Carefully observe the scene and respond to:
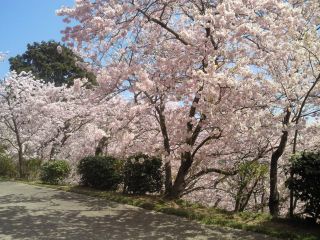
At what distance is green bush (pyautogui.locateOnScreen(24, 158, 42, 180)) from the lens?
2084 cm

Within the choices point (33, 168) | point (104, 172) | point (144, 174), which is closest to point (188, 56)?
point (144, 174)

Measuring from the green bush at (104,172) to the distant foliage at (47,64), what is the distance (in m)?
34.4

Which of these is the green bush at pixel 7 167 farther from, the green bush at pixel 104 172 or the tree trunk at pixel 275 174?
the tree trunk at pixel 275 174

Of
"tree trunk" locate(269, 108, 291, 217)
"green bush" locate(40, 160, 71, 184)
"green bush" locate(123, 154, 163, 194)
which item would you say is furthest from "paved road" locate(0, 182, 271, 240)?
"green bush" locate(40, 160, 71, 184)

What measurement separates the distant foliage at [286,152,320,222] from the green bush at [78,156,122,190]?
23.2 feet

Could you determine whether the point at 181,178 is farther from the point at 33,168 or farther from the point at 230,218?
the point at 33,168

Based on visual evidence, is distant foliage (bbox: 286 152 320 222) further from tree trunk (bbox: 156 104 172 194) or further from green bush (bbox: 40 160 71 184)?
green bush (bbox: 40 160 71 184)

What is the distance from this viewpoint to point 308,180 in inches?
290

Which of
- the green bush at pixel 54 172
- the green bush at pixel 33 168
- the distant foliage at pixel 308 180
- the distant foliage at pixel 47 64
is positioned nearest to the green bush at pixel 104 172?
the green bush at pixel 54 172

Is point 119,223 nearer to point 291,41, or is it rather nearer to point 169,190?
point 169,190

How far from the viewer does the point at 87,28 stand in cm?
962

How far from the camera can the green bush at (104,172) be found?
13469 millimetres

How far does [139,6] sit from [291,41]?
3706mm

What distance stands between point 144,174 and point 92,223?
3.83 meters
